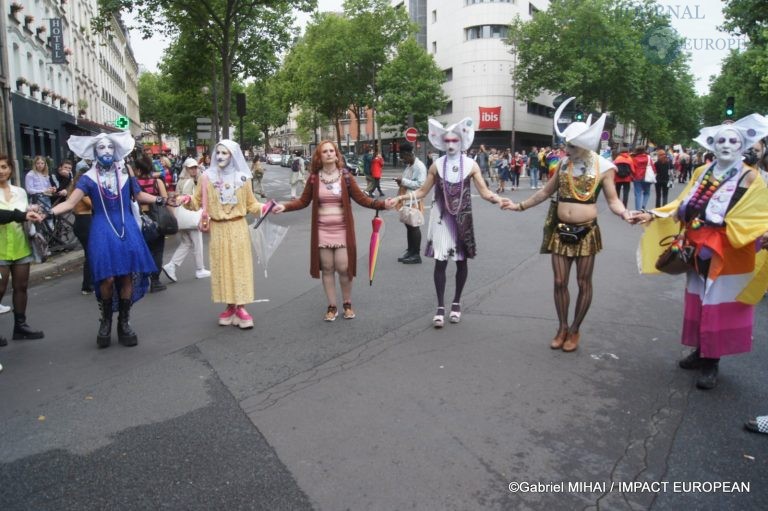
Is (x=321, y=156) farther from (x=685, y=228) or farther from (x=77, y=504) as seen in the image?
(x=77, y=504)

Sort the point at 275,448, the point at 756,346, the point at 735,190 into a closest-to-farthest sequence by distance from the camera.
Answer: the point at 275,448 < the point at 735,190 < the point at 756,346

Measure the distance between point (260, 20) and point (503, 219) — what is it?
15.9 meters

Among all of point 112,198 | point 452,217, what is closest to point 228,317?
point 112,198

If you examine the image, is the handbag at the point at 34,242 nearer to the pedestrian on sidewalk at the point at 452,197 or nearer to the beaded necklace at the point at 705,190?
the pedestrian on sidewalk at the point at 452,197

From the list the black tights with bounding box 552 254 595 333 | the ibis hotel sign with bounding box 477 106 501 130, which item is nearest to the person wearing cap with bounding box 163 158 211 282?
the black tights with bounding box 552 254 595 333

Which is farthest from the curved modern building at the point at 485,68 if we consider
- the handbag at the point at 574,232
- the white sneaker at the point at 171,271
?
the handbag at the point at 574,232

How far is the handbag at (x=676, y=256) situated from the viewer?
4492 millimetres

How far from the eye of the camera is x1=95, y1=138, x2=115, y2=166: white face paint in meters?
5.40

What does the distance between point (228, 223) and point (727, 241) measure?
Result: 438 cm

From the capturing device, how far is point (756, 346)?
532 centimetres

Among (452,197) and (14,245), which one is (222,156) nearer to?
(14,245)

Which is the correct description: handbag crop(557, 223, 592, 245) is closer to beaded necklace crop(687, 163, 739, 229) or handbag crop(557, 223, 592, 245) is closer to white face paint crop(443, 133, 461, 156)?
beaded necklace crop(687, 163, 739, 229)

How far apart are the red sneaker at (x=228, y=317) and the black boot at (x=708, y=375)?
425 centimetres

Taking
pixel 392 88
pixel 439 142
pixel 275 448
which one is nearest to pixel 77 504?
pixel 275 448
